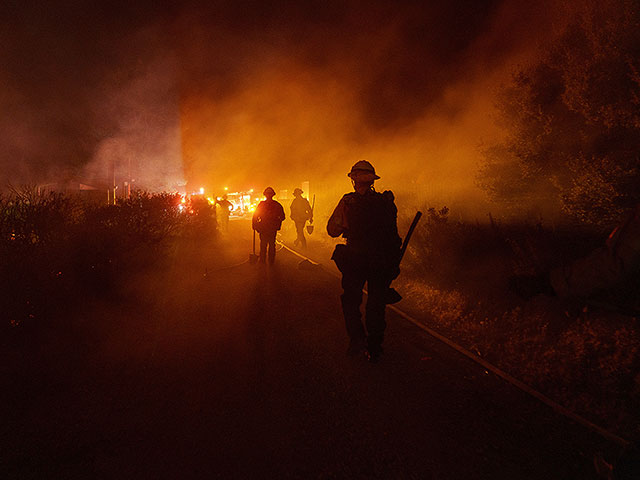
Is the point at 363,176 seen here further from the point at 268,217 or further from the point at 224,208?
the point at 224,208

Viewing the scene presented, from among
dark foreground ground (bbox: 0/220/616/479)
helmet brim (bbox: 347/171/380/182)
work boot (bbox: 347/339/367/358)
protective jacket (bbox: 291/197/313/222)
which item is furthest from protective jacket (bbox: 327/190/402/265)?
protective jacket (bbox: 291/197/313/222)

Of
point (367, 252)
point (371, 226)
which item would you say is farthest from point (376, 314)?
point (371, 226)

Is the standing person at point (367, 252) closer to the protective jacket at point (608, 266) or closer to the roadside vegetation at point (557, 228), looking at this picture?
the roadside vegetation at point (557, 228)

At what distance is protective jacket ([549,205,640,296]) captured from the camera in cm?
149

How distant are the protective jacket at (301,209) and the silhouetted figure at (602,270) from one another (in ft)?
33.6

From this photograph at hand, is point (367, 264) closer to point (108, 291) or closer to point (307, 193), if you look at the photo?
point (108, 291)

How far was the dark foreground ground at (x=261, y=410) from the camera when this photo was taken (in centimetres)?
221

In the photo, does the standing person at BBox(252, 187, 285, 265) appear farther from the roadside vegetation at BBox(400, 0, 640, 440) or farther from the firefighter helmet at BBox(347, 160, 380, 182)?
the firefighter helmet at BBox(347, 160, 380, 182)

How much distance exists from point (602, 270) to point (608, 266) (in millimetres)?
26

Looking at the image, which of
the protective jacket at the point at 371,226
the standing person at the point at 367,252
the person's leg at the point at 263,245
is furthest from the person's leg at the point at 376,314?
the person's leg at the point at 263,245

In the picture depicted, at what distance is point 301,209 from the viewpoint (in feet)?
39.3

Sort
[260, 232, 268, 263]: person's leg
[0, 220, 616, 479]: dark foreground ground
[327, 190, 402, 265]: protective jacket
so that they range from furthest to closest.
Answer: [260, 232, 268, 263]: person's leg
[327, 190, 402, 265]: protective jacket
[0, 220, 616, 479]: dark foreground ground

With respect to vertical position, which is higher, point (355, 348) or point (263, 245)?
point (263, 245)

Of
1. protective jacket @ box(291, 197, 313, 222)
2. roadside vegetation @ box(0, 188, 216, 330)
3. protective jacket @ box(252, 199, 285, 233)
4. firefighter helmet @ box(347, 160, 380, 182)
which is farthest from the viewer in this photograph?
protective jacket @ box(291, 197, 313, 222)
